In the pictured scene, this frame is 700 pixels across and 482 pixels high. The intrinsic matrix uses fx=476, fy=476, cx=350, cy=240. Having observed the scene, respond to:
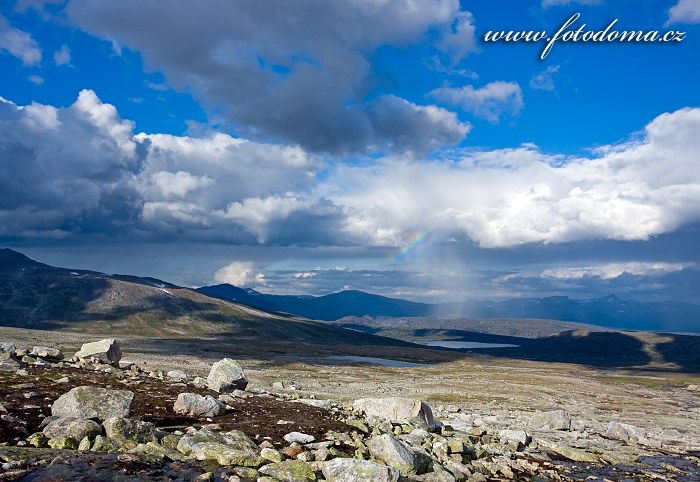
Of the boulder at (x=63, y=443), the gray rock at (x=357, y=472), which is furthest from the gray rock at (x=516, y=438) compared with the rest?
the boulder at (x=63, y=443)

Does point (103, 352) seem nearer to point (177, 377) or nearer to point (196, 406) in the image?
point (177, 377)

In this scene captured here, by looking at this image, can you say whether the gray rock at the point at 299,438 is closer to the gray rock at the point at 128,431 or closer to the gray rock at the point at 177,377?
the gray rock at the point at 128,431

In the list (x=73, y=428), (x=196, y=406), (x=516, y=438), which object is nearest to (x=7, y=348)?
(x=196, y=406)

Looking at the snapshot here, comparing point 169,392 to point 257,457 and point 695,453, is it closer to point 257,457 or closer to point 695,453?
point 257,457

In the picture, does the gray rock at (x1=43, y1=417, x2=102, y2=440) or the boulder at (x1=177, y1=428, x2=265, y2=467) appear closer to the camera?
the gray rock at (x1=43, y1=417, x2=102, y2=440)

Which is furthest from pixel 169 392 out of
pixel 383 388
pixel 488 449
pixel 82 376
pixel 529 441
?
pixel 383 388

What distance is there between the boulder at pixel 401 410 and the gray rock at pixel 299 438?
1173cm

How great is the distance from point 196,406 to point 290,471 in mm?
11602

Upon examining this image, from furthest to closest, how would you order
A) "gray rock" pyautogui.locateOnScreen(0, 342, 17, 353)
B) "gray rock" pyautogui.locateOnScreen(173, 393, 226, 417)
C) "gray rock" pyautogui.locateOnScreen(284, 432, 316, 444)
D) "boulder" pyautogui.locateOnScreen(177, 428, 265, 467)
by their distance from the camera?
1. "gray rock" pyautogui.locateOnScreen(0, 342, 17, 353)
2. "gray rock" pyautogui.locateOnScreen(173, 393, 226, 417)
3. "gray rock" pyautogui.locateOnScreen(284, 432, 316, 444)
4. "boulder" pyautogui.locateOnScreen(177, 428, 265, 467)

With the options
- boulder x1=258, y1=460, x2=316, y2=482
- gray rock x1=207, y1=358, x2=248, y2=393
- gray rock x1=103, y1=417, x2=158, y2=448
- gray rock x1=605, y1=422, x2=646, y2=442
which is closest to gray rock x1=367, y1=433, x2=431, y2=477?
boulder x1=258, y1=460, x2=316, y2=482

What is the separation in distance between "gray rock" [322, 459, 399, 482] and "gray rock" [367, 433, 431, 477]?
3041 mm

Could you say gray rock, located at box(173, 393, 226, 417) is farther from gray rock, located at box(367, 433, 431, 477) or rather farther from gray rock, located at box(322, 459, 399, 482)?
gray rock, located at box(322, 459, 399, 482)

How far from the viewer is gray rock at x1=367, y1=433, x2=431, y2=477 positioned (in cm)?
2391

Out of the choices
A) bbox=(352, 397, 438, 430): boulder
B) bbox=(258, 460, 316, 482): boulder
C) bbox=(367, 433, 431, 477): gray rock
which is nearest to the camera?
bbox=(258, 460, 316, 482): boulder
